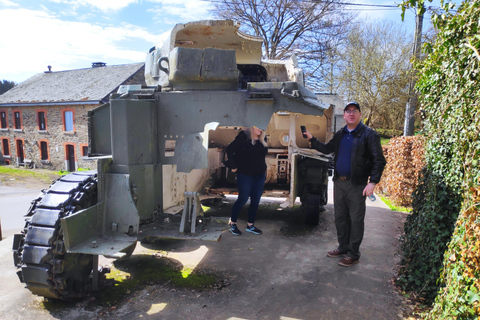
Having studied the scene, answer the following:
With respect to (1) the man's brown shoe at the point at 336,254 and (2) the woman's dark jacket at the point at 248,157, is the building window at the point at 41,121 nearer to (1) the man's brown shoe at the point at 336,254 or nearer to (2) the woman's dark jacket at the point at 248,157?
(2) the woman's dark jacket at the point at 248,157

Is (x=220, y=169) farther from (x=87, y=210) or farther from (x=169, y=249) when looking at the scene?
(x=87, y=210)

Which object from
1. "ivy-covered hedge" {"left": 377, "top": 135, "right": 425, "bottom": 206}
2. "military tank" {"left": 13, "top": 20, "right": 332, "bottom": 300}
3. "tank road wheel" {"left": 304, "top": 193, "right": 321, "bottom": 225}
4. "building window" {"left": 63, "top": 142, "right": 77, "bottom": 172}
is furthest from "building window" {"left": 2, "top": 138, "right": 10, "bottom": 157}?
"ivy-covered hedge" {"left": 377, "top": 135, "right": 425, "bottom": 206}

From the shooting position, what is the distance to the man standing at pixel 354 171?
396 cm

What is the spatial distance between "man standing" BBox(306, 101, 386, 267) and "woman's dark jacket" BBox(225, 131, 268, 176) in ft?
3.40

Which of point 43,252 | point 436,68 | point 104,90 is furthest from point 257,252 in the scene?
point 104,90

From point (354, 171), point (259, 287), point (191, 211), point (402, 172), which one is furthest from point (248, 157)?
point (402, 172)

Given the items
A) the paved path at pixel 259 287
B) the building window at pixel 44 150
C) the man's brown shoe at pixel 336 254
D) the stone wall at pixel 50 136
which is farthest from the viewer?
the building window at pixel 44 150

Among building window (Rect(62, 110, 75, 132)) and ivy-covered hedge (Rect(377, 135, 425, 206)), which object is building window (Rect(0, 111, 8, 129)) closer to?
building window (Rect(62, 110, 75, 132))

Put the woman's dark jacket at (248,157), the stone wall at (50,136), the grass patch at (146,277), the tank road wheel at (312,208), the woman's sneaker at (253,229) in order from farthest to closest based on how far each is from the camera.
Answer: the stone wall at (50,136), the tank road wheel at (312,208), the woman's sneaker at (253,229), the woman's dark jacket at (248,157), the grass patch at (146,277)

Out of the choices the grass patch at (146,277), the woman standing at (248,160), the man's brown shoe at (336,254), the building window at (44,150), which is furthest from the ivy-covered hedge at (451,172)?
the building window at (44,150)

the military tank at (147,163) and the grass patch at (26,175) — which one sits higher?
the military tank at (147,163)

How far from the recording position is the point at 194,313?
316cm

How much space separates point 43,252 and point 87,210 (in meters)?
0.51

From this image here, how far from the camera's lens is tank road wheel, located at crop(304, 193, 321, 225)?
589cm
